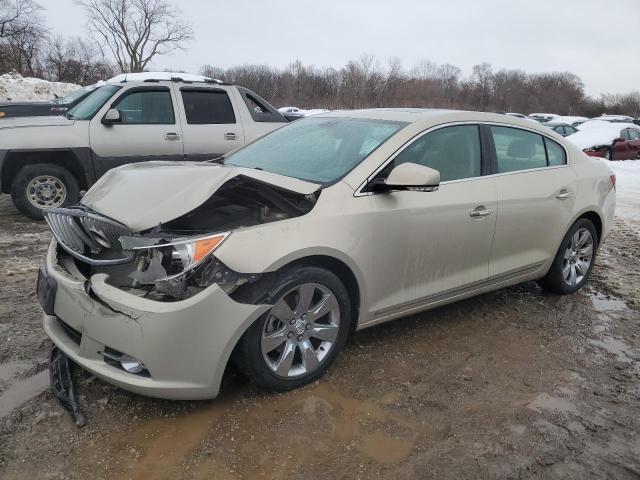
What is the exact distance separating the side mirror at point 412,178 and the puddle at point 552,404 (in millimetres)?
1400

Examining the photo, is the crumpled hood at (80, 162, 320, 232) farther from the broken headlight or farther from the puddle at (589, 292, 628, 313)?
the puddle at (589, 292, 628, 313)

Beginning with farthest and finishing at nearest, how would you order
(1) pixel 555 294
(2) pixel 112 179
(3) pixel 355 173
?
(1) pixel 555 294 → (2) pixel 112 179 → (3) pixel 355 173

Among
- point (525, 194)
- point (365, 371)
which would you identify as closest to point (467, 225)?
point (525, 194)

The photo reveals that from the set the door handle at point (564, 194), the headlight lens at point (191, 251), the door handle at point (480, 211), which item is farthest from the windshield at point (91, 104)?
the door handle at point (564, 194)

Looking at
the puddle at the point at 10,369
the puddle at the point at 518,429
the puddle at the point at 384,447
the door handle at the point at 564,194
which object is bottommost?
the puddle at the point at 10,369

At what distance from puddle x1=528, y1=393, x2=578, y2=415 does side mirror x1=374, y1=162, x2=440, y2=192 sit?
1.40 m

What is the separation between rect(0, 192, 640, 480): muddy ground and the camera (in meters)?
2.49

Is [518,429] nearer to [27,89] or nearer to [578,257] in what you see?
[578,257]

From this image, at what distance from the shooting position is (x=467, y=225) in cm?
370

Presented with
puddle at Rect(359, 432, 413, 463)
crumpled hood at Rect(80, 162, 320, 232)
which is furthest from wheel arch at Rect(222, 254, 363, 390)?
puddle at Rect(359, 432, 413, 463)

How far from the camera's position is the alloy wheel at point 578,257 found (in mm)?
4746

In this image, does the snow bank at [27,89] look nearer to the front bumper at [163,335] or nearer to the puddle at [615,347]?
the front bumper at [163,335]

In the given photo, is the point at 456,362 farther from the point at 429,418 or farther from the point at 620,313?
the point at 620,313

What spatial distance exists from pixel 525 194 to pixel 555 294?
128cm
